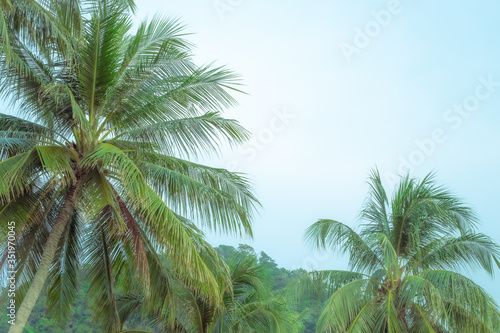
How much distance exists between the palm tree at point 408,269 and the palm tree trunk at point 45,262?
580 centimetres

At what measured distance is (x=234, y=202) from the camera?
8.64 m

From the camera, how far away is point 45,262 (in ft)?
24.8

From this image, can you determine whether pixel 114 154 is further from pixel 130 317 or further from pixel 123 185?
pixel 130 317

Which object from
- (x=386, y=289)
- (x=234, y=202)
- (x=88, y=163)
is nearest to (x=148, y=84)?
(x=88, y=163)

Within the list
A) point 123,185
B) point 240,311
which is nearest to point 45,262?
point 123,185

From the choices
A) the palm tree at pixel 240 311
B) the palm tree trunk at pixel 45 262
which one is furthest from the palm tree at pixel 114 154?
the palm tree at pixel 240 311

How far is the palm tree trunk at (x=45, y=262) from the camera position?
691 cm

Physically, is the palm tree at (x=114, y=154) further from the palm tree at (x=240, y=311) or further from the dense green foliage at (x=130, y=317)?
the dense green foliage at (x=130, y=317)

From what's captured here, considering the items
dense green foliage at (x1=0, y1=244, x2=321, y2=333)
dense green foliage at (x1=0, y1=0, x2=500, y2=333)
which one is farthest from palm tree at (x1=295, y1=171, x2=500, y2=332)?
dense green foliage at (x1=0, y1=244, x2=321, y2=333)

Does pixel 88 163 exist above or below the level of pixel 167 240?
above

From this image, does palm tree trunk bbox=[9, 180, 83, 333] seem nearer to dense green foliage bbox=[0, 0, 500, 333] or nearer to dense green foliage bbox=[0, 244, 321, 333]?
dense green foliage bbox=[0, 0, 500, 333]

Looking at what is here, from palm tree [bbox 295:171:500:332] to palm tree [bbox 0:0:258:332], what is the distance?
3815mm

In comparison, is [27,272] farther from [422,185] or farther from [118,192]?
[422,185]

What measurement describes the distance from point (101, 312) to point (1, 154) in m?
3.86
